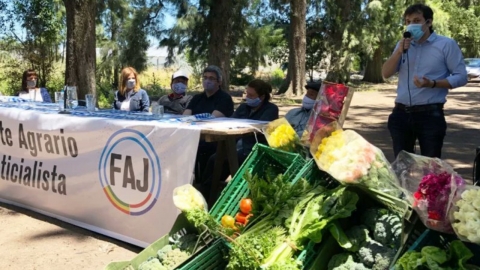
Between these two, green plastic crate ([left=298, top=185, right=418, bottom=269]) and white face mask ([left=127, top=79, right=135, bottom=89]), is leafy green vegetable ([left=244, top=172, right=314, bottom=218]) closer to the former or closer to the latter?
green plastic crate ([left=298, top=185, right=418, bottom=269])

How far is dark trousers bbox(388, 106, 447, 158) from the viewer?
4008mm

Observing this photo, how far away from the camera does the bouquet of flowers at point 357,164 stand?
2.72 metres

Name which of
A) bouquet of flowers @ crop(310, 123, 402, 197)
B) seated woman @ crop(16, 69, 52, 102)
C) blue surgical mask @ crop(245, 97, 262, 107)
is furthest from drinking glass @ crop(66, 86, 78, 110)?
bouquet of flowers @ crop(310, 123, 402, 197)

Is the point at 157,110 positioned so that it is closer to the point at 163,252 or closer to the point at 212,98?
the point at 212,98

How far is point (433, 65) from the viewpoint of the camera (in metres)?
4.03

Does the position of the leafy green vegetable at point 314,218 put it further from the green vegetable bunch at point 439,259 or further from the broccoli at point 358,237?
the green vegetable bunch at point 439,259

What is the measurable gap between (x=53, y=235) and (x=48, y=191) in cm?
56

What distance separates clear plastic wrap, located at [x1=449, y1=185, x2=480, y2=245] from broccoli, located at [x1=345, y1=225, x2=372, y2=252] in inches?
24.3

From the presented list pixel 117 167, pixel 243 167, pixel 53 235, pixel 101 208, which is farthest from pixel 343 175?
pixel 53 235

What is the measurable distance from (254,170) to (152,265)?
91cm

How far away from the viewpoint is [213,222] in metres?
3.18

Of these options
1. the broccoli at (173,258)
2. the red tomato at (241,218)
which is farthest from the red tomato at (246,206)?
the broccoli at (173,258)

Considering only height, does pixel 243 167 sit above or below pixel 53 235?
above

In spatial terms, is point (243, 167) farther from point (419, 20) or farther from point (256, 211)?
point (419, 20)
